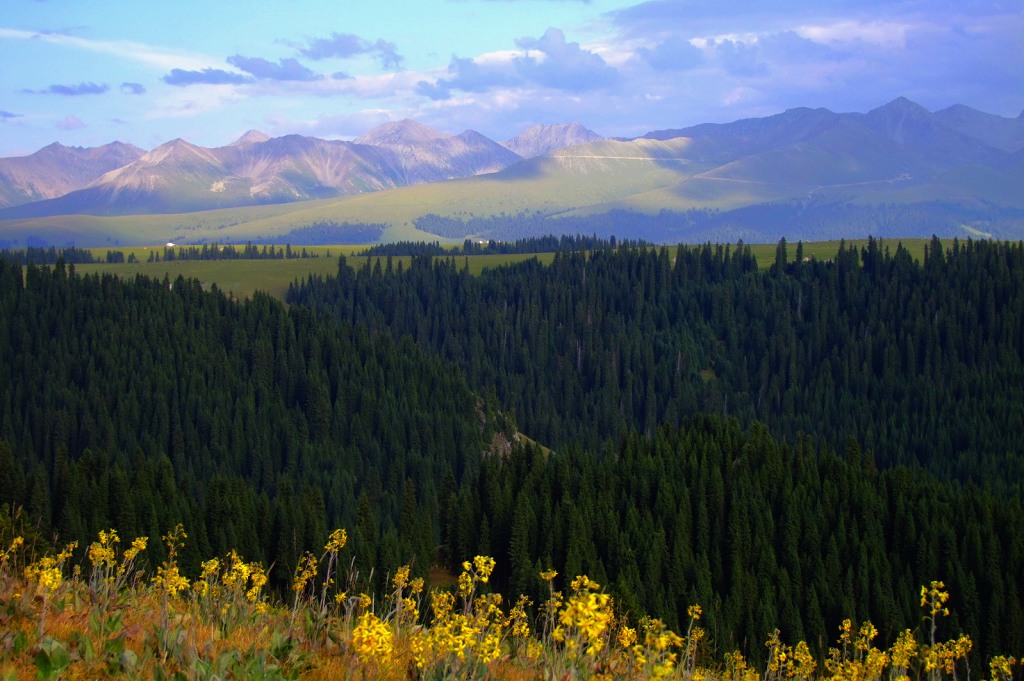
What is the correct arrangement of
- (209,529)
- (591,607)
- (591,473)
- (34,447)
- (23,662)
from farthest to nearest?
(34,447)
(591,473)
(209,529)
(23,662)
(591,607)

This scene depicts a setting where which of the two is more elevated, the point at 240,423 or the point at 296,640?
the point at 296,640

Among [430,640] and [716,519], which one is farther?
[716,519]

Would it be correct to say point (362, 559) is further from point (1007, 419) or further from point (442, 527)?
point (1007, 419)

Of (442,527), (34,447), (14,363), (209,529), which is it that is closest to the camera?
(209,529)

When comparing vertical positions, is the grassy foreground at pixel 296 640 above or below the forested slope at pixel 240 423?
above

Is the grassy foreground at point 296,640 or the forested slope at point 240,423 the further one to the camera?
the forested slope at point 240,423

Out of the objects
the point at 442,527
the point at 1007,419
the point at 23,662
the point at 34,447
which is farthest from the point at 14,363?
the point at 23,662

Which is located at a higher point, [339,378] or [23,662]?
[23,662]

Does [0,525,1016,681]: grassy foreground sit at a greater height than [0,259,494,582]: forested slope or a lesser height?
greater

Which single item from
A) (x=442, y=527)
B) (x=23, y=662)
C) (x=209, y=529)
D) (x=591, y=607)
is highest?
(x=591, y=607)

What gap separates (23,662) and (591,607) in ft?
27.1

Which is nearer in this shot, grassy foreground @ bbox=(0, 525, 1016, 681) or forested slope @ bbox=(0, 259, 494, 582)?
grassy foreground @ bbox=(0, 525, 1016, 681)

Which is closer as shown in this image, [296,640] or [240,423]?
[296,640]

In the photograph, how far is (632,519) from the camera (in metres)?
99.8
